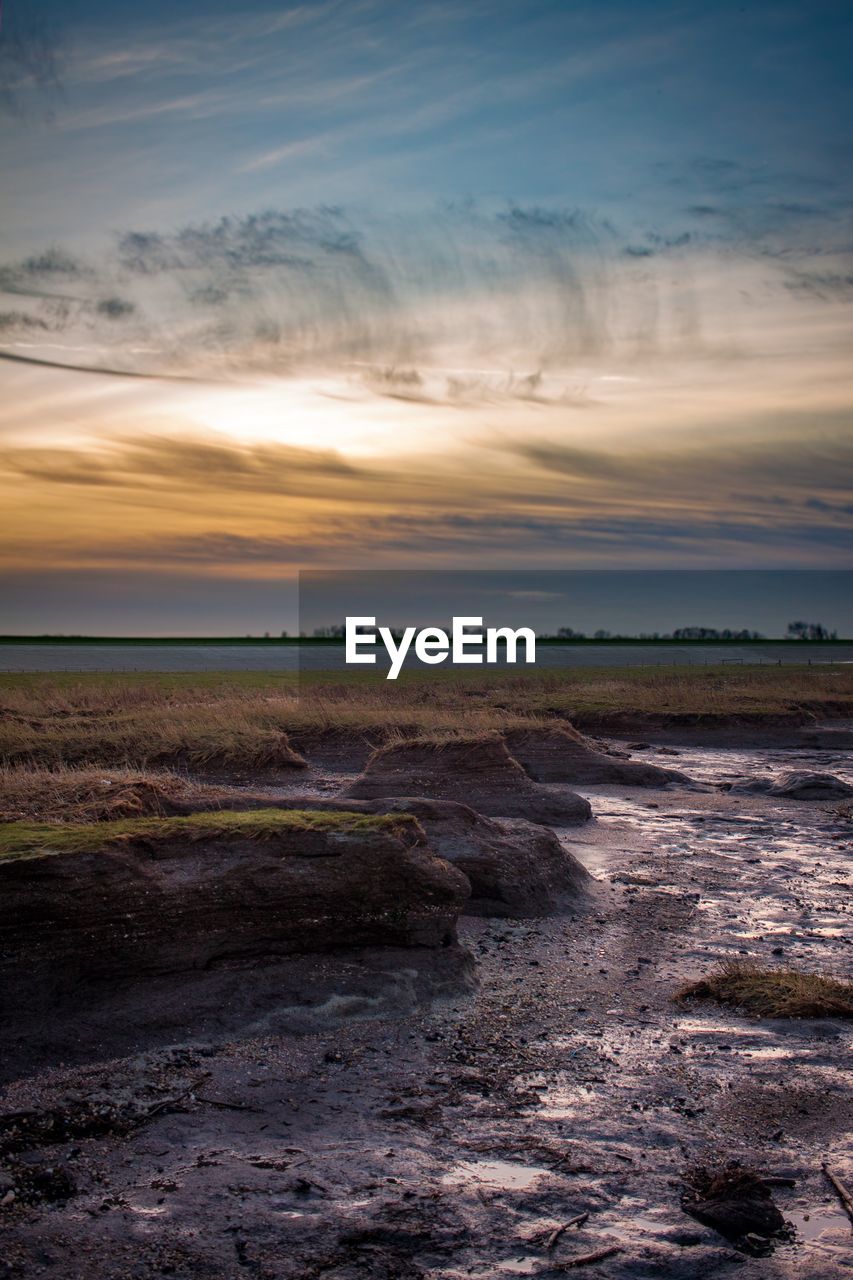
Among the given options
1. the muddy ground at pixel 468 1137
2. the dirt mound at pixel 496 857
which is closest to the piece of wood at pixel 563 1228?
the muddy ground at pixel 468 1137

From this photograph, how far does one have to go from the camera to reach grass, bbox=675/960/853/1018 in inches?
343

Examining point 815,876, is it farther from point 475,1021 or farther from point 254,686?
point 254,686

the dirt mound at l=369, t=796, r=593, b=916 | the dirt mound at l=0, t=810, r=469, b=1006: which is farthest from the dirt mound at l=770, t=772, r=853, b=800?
the dirt mound at l=0, t=810, r=469, b=1006

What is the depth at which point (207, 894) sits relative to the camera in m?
8.58

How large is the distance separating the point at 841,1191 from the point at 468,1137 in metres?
2.18

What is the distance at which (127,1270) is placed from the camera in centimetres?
501

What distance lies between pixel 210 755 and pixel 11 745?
454 centimetres

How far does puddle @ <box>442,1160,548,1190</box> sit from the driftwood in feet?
5.41

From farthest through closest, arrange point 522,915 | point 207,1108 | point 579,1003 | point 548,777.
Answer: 1. point 548,777
2. point 522,915
3. point 579,1003
4. point 207,1108

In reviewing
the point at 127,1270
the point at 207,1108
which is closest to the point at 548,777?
the point at 207,1108

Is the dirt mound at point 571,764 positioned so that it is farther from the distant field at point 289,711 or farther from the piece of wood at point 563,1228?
the piece of wood at point 563,1228

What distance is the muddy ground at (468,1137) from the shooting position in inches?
205

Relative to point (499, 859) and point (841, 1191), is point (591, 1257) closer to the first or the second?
point (841, 1191)

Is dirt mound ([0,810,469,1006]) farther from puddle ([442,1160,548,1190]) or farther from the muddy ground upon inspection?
puddle ([442,1160,548,1190])
